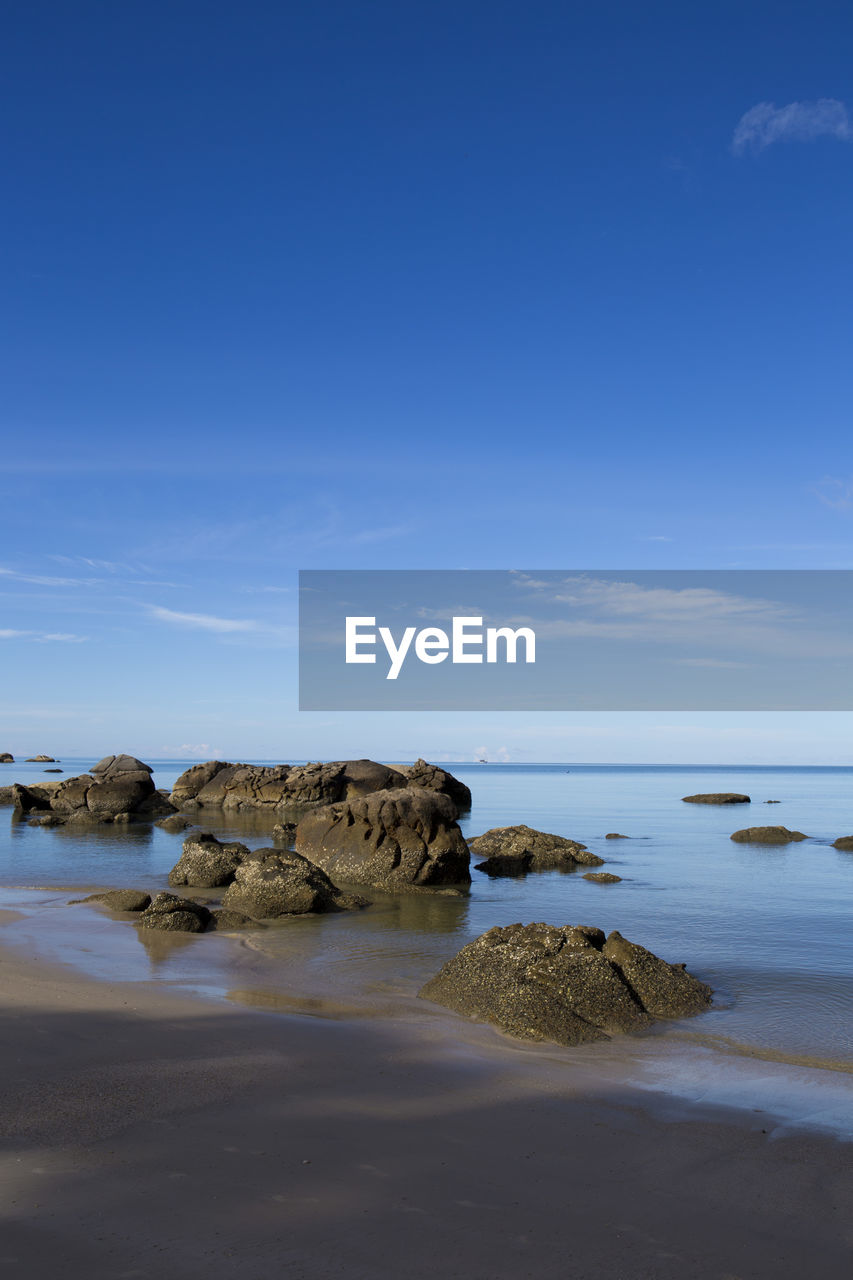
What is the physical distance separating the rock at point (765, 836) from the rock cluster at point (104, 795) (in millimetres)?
26494

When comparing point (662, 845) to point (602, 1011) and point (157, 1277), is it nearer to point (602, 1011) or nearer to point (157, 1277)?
point (602, 1011)

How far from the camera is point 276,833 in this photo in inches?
1107

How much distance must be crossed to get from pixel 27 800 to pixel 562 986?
41830 millimetres

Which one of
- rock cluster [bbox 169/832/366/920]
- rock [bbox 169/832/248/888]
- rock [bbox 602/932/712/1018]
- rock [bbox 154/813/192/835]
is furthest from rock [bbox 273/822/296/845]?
rock [bbox 602/932/712/1018]

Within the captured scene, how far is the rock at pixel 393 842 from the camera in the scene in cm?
1939

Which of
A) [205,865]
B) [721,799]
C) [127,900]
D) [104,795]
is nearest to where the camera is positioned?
[127,900]

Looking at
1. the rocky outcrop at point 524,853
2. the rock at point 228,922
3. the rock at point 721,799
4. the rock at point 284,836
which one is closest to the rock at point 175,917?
the rock at point 228,922

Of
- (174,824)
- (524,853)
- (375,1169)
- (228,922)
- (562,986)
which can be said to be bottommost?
(174,824)

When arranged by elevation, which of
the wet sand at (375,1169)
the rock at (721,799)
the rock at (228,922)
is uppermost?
the wet sand at (375,1169)

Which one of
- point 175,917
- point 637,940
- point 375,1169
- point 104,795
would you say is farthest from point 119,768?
point 375,1169

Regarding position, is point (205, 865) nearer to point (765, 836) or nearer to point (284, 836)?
point (284, 836)

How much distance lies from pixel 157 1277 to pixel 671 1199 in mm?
2806

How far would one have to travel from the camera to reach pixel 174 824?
3675 cm

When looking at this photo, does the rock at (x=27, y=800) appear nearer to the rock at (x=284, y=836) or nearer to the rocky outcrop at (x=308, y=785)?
the rocky outcrop at (x=308, y=785)
